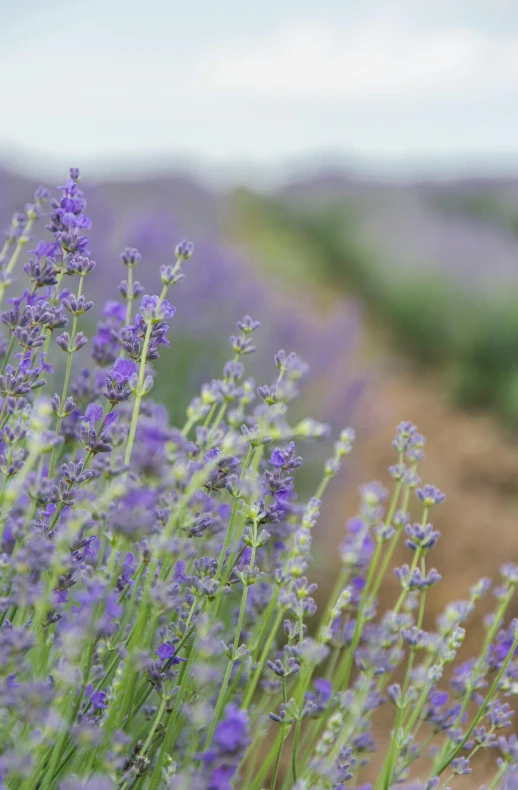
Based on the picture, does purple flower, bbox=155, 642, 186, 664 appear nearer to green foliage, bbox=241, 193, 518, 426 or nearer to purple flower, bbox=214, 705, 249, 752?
purple flower, bbox=214, 705, 249, 752

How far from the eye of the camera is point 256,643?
129cm

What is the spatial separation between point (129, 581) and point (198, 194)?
45.9 feet

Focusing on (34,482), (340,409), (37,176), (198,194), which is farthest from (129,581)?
(198,194)

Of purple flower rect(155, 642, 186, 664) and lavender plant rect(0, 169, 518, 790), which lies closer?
lavender plant rect(0, 169, 518, 790)

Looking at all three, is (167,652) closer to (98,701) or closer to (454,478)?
(98,701)

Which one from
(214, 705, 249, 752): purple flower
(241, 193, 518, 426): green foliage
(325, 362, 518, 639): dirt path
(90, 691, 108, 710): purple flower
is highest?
(241, 193, 518, 426): green foliage

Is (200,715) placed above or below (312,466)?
below

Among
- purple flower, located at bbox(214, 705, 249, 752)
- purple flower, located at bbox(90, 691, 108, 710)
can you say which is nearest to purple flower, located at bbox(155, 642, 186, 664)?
purple flower, located at bbox(90, 691, 108, 710)

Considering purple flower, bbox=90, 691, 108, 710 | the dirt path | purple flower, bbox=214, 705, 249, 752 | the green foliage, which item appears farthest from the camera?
the green foliage

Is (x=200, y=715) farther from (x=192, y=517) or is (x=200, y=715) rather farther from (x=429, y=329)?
(x=429, y=329)

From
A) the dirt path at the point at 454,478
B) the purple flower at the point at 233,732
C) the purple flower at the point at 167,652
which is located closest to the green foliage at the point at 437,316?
the dirt path at the point at 454,478

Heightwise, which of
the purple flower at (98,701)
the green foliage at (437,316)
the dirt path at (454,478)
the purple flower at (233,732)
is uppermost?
the green foliage at (437,316)

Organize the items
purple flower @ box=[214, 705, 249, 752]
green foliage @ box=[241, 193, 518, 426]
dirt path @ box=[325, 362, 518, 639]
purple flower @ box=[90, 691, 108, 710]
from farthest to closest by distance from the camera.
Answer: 1. green foliage @ box=[241, 193, 518, 426]
2. dirt path @ box=[325, 362, 518, 639]
3. purple flower @ box=[90, 691, 108, 710]
4. purple flower @ box=[214, 705, 249, 752]

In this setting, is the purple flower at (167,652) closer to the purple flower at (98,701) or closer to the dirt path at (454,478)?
the purple flower at (98,701)
